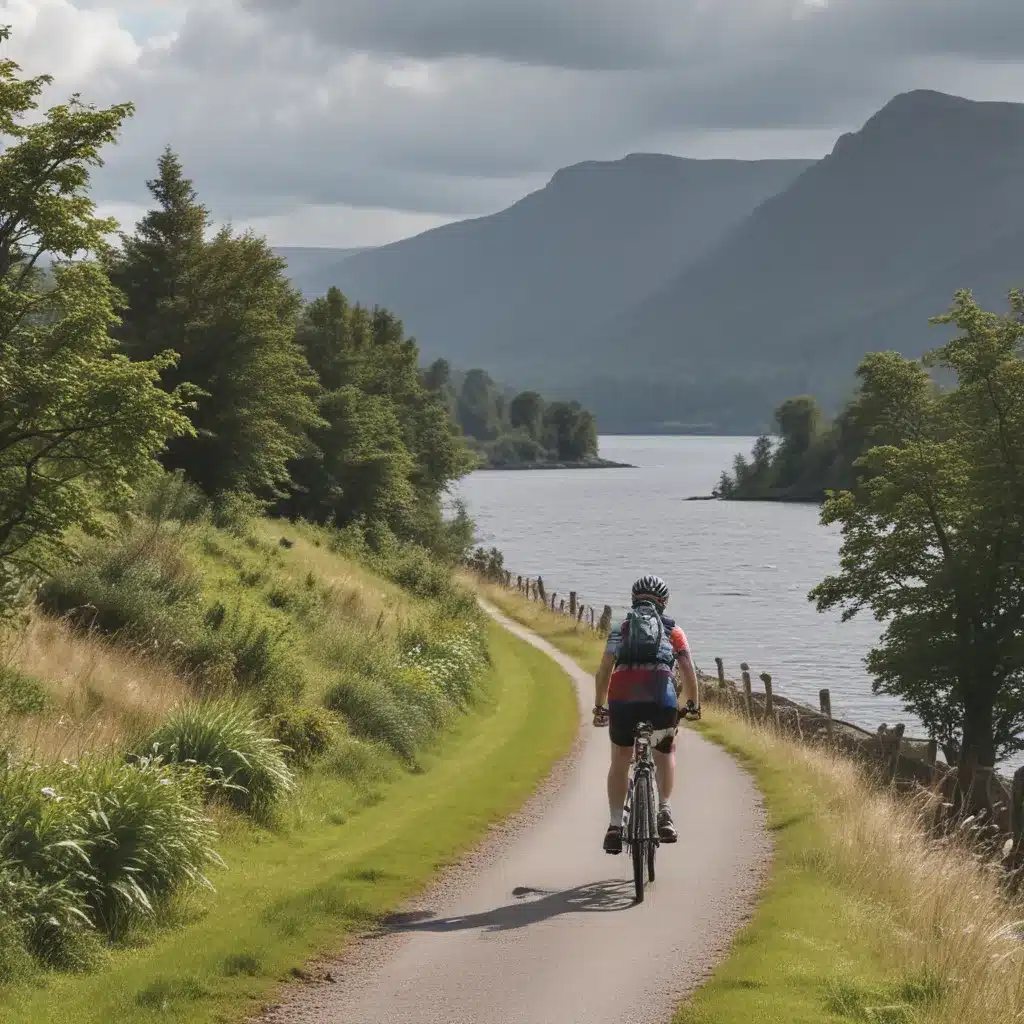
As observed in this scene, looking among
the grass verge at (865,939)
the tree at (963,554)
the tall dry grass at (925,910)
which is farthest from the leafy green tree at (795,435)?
the grass verge at (865,939)

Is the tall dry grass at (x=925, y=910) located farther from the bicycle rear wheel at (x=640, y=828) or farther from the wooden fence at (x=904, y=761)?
the wooden fence at (x=904, y=761)

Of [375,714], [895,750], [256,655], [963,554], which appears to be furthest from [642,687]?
[963,554]

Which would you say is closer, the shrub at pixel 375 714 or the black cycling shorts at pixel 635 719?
the black cycling shorts at pixel 635 719

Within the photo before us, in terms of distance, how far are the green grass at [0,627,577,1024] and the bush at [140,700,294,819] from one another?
42 cm

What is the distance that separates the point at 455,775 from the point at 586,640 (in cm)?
3083

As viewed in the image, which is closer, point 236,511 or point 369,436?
point 236,511

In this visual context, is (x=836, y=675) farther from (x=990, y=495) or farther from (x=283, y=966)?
(x=283, y=966)

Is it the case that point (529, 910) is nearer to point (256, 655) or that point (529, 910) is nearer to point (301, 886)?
point (301, 886)

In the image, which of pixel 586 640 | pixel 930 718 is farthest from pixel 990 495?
pixel 586 640

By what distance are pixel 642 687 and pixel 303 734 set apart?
814 cm

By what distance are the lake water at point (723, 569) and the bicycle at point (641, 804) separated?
119 ft

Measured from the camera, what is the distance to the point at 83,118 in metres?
16.2

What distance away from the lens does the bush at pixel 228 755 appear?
1423 cm

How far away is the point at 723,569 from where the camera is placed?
3871 inches
